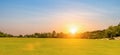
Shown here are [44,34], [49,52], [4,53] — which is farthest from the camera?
[44,34]

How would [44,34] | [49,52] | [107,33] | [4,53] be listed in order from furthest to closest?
[107,33], [44,34], [49,52], [4,53]

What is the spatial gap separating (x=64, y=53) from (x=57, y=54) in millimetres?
548

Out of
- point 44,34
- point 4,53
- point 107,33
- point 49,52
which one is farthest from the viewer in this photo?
point 107,33

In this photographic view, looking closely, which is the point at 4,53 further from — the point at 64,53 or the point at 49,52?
the point at 64,53

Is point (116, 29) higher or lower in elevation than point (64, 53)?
higher

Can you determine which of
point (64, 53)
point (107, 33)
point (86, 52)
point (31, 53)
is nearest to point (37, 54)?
point (31, 53)

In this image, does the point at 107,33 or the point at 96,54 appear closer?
the point at 96,54

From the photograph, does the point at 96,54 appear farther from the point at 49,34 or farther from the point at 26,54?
the point at 49,34

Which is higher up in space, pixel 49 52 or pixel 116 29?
pixel 116 29

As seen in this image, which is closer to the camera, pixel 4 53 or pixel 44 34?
pixel 4 53

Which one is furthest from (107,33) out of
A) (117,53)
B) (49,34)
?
(117,53)

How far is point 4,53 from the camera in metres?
13.0

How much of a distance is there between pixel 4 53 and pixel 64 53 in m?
3.67

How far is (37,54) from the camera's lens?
13.1 m
